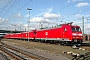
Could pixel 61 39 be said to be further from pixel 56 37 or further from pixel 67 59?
pixel 67 59

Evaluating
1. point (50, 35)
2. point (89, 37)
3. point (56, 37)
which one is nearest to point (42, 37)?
point (50, 35)

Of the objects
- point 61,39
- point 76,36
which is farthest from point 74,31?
point 61,39

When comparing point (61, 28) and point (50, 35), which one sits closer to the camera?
point (61, 28)

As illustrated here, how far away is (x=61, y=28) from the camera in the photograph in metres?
32.2

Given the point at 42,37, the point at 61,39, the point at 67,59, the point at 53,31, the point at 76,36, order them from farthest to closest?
the point at 42,37
the point at 53,31
the point at 61,39
the point at 76,36
the point at 67,59

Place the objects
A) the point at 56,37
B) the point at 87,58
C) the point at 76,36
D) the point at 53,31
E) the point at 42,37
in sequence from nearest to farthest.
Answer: the point at 87,58, the point at 76,36, the point at 56,37, the point at 53,31, the point at 42,37

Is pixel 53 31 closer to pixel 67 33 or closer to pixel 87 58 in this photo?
pixel 67 33

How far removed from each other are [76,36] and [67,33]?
159 centimetres

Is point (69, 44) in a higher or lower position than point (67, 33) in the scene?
lower

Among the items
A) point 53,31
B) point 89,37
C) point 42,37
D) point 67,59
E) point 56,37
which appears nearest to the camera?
point 67,59

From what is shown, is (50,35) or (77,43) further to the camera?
(50,35)

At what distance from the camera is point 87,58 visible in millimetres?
14414

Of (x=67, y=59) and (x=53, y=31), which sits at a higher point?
(x=53, y=31)

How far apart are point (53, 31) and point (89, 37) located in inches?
1169
